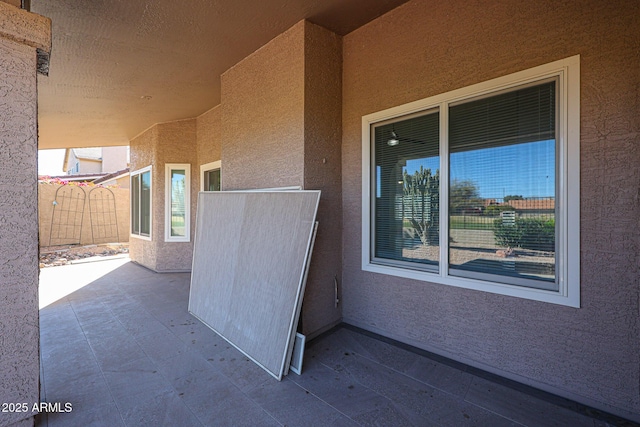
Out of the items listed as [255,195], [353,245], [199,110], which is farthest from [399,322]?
[199,110]

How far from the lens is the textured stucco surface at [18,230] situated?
173 centimetres

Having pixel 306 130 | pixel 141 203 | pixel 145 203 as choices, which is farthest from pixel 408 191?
pixel 141 203

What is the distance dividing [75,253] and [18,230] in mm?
9319

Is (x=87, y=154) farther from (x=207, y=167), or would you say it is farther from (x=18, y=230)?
(x=18, y=230)

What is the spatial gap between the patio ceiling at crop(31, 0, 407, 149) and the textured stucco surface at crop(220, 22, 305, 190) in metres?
0.18

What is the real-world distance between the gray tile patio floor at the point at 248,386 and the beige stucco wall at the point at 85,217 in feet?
→ 28.0

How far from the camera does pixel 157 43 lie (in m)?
3.40

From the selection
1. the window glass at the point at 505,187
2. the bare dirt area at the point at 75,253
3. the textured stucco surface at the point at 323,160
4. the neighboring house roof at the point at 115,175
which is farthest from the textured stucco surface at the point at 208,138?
the neighboring house roof at the point at 115,175

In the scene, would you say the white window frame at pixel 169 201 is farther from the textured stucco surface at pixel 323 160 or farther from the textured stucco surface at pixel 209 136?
the textured stucco surface at pixel 323 160

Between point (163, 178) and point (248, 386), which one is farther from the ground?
point (163, 178)

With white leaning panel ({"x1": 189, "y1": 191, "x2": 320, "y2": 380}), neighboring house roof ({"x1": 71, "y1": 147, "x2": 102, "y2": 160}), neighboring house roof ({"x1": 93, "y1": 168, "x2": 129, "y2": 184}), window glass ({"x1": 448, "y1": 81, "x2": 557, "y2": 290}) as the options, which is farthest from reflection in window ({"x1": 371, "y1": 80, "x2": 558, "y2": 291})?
neighboring house roof ({"x1": 71, "y1": 147, "x2": 102, "y2": 160})

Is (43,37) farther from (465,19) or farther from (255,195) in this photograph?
(465,19)

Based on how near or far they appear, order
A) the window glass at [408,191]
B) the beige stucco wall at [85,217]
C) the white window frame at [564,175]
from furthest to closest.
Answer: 1. the beige stucco wall at [85,217]
2. the window glass at [408,191]
3. the white window frame at [564,175]

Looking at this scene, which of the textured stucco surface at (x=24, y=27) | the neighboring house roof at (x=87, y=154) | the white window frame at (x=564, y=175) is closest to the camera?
the textured stucco surface at (x=24, y=27)
